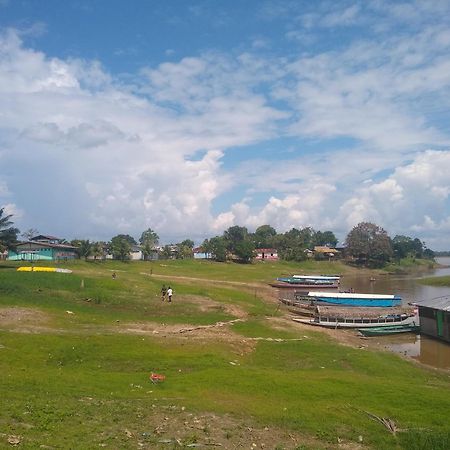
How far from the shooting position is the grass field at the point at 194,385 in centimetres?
1730

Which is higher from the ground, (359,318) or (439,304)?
(439,304)

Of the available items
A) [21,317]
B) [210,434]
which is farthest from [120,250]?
[210,434]

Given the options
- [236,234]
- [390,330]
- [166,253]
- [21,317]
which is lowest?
[390,330]

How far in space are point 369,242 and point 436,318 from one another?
411 feet

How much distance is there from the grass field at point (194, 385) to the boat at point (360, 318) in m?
7.51

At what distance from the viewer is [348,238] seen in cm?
17688

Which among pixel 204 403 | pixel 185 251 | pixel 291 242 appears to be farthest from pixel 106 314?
pixel 291 242

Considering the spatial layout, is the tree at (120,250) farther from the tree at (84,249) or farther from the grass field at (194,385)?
the grass field at (194,385)

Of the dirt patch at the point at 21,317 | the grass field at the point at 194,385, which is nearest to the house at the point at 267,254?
the grass field at the point at 194,385

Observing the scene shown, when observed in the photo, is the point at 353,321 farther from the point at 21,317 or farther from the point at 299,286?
the point at 299,286

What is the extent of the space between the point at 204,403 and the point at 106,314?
2825 centimetres

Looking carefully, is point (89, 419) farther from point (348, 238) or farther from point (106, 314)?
point (348, 238)

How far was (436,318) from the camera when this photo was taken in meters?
51.2

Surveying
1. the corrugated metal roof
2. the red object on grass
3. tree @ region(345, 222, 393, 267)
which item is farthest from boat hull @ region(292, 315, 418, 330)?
tree @ region(345, 222, 393, 267)
